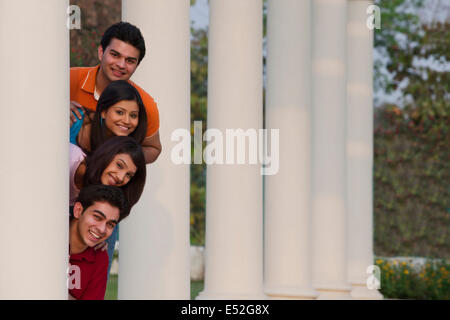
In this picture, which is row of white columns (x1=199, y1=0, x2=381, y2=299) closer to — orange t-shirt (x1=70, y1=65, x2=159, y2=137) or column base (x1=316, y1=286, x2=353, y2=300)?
column base (x1=316, y1=286, x2=353, y2=300)

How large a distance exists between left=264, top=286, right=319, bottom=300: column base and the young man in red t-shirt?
1955 inches

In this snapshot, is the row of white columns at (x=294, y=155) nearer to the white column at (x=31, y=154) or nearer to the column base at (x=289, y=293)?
the column base at (x=289, y=293)

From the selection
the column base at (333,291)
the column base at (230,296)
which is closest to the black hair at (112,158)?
the column base at (230,296)

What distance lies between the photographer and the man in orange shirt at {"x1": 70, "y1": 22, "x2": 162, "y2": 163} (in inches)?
1935

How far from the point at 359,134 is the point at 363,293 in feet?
77.5

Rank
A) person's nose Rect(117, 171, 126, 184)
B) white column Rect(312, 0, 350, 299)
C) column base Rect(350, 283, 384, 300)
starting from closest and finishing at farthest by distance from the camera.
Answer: person's nose Rect(117, 171, 126, 184), white column Rect(312, 0, 350, 299), column base Rect(350, 283, 384, 300)

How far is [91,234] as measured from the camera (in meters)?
46.3

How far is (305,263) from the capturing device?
101125 millimetres

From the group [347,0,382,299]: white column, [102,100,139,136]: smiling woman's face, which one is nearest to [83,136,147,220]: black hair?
[102,100,139,136]: smiling woman's face

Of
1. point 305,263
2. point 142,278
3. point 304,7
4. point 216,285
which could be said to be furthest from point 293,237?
point 142,278

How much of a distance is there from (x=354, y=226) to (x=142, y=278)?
76446 mm

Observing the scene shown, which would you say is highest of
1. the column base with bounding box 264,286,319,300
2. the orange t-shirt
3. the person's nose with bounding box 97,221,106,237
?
the orange t-shirt

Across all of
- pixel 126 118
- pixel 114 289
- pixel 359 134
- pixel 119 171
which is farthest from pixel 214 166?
pixel 114 289
